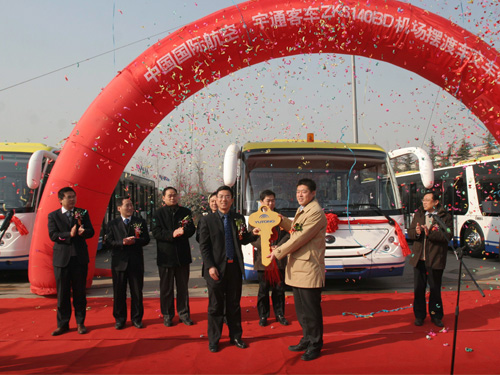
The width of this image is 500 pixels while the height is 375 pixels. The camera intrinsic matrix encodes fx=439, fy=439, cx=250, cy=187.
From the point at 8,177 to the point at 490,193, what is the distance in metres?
12.4

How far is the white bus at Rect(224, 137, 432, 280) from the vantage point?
750 centimetres

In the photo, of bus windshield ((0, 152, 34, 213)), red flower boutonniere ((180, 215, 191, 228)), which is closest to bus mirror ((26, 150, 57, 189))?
bus windshield ((0, 152, 34, 213))

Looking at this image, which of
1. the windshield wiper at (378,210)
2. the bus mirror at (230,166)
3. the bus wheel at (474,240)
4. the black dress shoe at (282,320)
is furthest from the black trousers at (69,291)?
the bus wheel at (474,240)

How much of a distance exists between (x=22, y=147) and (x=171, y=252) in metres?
6.26

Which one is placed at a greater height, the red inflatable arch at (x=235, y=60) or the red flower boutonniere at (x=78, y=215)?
the red inflatable arch at (x=235, y=60)

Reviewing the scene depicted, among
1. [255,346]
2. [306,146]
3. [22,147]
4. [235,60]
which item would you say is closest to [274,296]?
[255,346]

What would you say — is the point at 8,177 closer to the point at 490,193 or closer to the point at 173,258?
the point at 173,258

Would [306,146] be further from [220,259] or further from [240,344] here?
[240,344]

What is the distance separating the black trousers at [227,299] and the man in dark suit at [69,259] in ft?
5.90

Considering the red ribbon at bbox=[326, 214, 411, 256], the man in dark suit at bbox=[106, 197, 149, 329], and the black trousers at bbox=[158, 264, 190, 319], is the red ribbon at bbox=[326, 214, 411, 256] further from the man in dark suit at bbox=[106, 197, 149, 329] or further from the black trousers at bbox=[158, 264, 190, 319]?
the man in dark suit at bbox=[106, 197, 149, 329]

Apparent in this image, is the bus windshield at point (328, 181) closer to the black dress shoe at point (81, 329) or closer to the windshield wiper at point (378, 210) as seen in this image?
the windshield wiper at point (378, 210)

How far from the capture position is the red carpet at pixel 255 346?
428cm

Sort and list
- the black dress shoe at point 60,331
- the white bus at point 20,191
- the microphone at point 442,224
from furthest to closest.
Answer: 1. the white bus at point 20,191
2. the black dress shoe at point 60,331
3. the microphone at point 442,224

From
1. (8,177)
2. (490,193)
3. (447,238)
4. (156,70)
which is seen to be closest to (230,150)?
(156,70)
